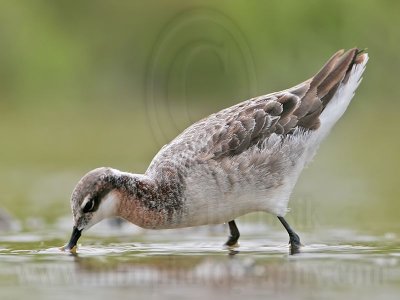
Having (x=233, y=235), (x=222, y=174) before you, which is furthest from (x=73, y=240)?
(x=233, y=235)

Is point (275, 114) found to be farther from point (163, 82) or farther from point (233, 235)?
point (163, 82)

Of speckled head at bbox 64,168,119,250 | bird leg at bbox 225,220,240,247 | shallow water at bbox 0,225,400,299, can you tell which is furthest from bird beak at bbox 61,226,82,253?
bird leg at bbox 225,220,240,247

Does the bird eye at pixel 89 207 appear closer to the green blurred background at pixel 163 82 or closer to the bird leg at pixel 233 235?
the bird leg at pixel 233 235

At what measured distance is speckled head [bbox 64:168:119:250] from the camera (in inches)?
483

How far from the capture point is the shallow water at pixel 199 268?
32.1 ft

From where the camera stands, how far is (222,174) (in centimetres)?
1264

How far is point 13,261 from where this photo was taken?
38.5 ft

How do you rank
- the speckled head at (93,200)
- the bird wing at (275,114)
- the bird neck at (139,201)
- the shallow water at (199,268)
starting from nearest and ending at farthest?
1. the shallow water at (199,268)
2. the speckled head at (93,200)
3. the bird neck at (139,201)
4. the bird wing at (275,114)

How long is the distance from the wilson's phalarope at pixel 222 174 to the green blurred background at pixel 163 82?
10.1 ft

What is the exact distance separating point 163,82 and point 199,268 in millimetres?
16514

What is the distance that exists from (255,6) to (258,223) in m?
12.7

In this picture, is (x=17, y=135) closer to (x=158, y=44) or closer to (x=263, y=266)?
(x=158, y=44)

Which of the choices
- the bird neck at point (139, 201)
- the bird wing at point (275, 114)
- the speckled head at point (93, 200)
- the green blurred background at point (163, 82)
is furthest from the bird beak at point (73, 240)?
the green blurred background at point (163, 82)

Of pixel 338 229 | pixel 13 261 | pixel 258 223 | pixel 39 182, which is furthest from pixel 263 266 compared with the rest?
pixel 39 182
